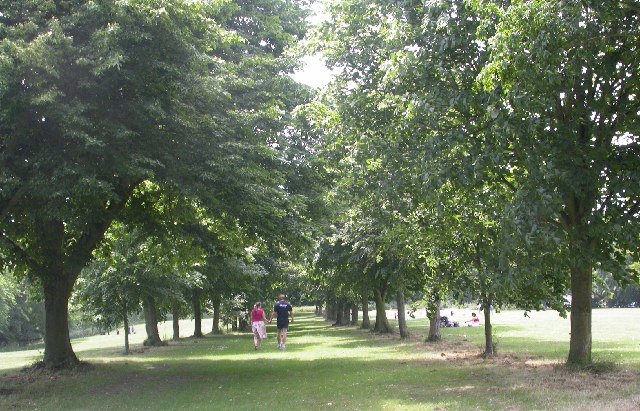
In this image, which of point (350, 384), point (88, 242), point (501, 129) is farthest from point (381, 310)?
point (501, 129)

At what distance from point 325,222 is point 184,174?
25.4ft

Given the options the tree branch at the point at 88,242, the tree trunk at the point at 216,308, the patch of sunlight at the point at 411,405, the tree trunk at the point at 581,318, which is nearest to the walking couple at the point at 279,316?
the tree branch at the point at 88,242

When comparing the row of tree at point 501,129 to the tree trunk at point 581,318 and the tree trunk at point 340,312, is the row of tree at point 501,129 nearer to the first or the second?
the tree trunk at point 581,318

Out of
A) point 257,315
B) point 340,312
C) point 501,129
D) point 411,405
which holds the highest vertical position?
point 501,129

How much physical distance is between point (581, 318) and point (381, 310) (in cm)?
2205

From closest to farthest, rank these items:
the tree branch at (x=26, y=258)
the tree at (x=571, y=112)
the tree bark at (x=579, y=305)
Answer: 1. the tree at (x=571, y=112)
2. the tree bark at (x=579, y=305)
3. the tree branch at (x=26, y=258)

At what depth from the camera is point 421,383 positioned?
13.0m

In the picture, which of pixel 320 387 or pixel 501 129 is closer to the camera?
pixel 501 129

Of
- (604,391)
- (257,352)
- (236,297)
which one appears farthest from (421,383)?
(236,297)

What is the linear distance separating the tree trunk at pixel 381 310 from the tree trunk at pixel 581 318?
19.5 meters

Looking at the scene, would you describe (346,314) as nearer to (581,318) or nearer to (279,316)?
(279,316)

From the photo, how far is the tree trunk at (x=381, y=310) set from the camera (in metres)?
33.6

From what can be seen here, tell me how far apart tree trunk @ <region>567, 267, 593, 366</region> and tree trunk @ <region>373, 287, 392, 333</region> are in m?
19.5

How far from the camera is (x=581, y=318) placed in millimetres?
13406
